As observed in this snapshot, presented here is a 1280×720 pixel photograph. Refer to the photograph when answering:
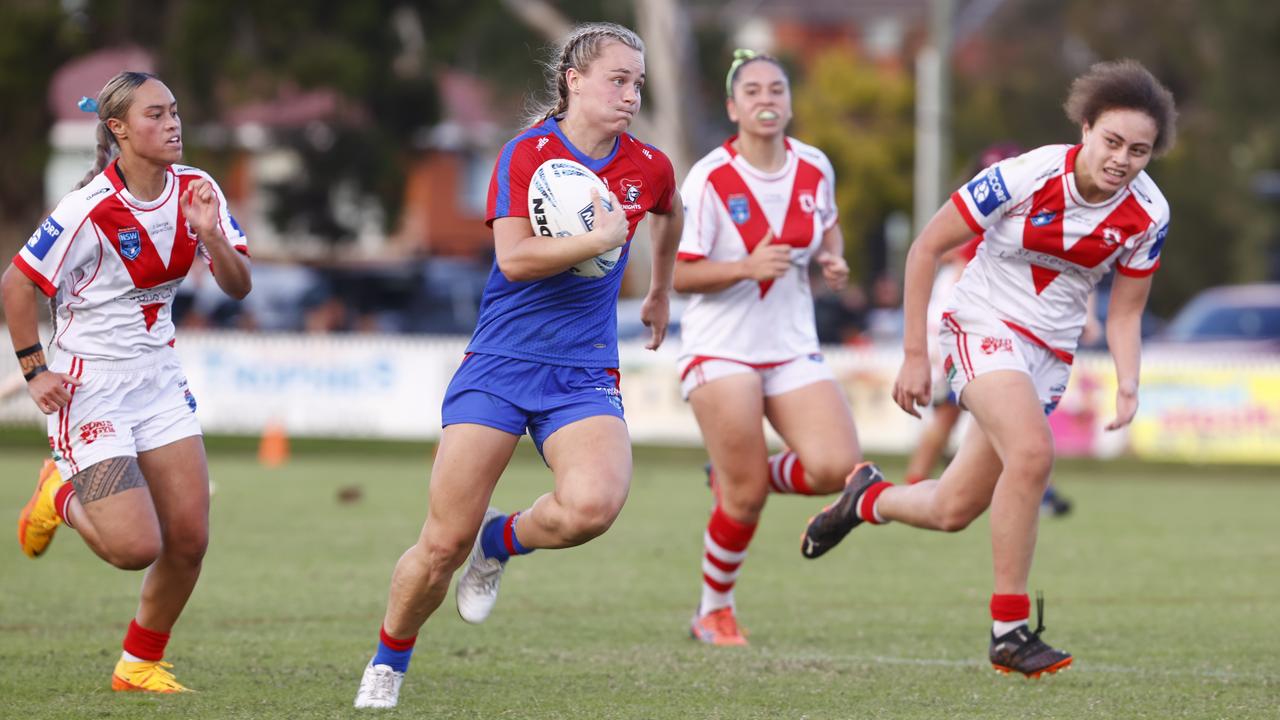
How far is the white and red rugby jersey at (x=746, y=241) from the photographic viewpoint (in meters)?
7.82

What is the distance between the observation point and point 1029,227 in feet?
22.0

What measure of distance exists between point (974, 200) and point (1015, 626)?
62.4 inches

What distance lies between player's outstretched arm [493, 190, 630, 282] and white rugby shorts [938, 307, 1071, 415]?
180 cm

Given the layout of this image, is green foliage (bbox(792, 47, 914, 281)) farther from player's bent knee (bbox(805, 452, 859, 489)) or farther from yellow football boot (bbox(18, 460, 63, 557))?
yellow football boot (bbox(18, 460, 63, 557))

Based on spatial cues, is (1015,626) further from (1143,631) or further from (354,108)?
(354,108)

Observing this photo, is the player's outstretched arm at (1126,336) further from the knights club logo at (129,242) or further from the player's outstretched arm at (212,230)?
the knights club logo at (129,242)

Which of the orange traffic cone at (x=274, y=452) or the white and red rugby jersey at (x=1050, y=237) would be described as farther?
the orange traffic cone at (x=274, y=452)

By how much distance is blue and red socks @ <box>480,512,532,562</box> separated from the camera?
6188mm

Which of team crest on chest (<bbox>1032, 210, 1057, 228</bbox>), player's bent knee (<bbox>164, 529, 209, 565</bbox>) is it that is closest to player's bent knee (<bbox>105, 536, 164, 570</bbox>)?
player's bent knee (<bbox>164, 529, 209, 565</bbox>)

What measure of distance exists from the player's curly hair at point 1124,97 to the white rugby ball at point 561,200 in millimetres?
1956

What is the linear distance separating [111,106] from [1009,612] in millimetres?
3693

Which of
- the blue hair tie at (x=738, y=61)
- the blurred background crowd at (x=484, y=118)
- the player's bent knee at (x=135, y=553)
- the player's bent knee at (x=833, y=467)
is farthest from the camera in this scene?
the blurred background crowd at (x=484, y=118)

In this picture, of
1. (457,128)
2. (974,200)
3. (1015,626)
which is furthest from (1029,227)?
(457,128)

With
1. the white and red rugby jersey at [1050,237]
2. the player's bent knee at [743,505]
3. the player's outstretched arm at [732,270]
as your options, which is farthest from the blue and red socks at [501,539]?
the white and red rugby jersey at [1050,237]
